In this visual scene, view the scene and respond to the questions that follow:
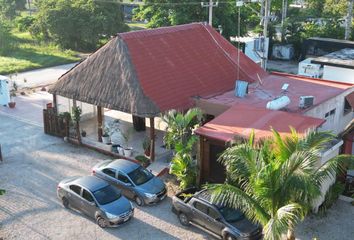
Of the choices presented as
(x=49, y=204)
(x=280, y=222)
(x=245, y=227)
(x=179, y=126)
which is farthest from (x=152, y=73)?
(x=280, y=222)

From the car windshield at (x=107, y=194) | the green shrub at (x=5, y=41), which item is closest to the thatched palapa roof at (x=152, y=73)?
the car windshield at (x=107, y=194)

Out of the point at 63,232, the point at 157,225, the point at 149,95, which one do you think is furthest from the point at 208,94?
the point at 63,232

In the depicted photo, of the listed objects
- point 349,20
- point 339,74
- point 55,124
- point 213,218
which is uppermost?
point 349,20

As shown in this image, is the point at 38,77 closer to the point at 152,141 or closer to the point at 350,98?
the point at 152,141

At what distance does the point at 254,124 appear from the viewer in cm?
1906

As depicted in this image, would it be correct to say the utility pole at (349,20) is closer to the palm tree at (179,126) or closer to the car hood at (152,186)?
the palm tree at (179,126)

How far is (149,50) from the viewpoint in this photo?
2458 cm

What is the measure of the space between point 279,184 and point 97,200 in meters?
7.94

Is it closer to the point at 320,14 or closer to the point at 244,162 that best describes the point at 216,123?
the point at 244,162

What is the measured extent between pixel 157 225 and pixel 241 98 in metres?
9.36

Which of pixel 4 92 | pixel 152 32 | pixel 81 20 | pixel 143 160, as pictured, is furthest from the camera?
pixel 81 20

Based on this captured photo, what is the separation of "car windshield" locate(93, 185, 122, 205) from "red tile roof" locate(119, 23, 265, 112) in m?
5.67

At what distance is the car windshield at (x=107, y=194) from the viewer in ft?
55.8

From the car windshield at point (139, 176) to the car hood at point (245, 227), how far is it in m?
4.66
